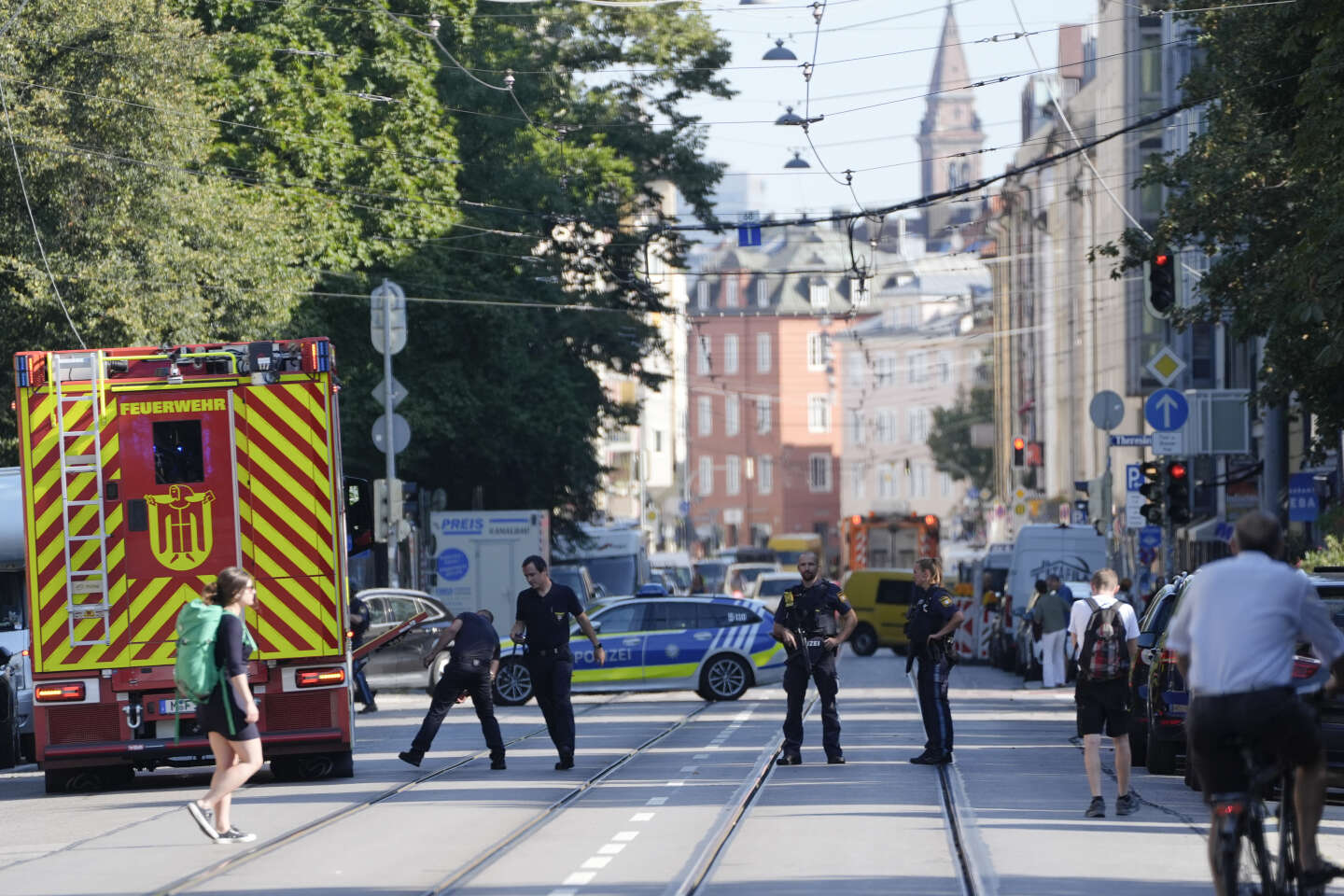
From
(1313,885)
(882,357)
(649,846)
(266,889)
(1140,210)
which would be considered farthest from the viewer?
(882,357)

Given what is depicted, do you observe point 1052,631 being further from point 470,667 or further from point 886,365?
point 886,365

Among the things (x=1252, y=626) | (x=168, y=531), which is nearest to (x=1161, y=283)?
(x=168, y=531)

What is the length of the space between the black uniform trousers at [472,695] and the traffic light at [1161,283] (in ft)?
40.5

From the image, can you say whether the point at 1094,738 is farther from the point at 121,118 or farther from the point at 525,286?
the point at 525,286

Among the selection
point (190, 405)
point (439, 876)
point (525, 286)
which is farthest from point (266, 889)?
point (525, 286)

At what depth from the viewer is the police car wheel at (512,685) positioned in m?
29.7

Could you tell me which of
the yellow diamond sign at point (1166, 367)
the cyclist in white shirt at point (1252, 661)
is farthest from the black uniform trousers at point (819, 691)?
the yellow diamond sign at point (1166, 367)

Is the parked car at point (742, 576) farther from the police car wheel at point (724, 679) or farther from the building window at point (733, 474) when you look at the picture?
the building window at point (733, 474)

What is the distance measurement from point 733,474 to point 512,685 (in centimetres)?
10179

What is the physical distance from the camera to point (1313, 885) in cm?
880

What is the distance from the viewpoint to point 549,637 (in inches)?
731

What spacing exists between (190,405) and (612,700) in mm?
14179

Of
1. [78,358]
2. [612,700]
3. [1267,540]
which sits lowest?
[612,700]

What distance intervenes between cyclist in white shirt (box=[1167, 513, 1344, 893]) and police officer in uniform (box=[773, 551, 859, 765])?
31.1 ft
